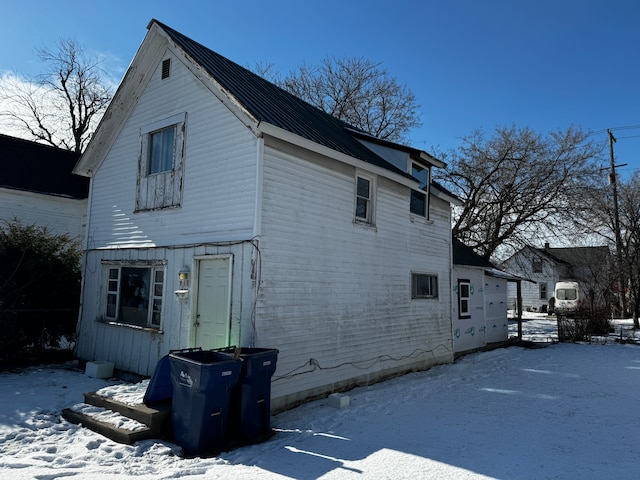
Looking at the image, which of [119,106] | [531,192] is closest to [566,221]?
[531,192]

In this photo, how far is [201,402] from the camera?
522 cm

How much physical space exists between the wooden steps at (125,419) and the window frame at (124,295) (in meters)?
2.50

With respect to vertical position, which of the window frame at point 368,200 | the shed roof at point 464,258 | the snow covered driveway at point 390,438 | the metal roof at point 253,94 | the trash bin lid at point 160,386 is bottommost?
the snow covered driveway at point 390,438

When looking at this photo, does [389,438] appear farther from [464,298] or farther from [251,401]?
[464,298]

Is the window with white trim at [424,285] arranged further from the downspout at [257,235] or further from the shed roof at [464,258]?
the downspout at [257,235]

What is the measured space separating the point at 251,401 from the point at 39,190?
14675 mm

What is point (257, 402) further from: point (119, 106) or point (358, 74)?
point (358, 74)

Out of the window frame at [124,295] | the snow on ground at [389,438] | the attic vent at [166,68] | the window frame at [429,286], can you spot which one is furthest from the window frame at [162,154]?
the window frame at [429,286]

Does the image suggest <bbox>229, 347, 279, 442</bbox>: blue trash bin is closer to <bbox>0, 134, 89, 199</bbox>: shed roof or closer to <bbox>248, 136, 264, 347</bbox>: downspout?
<bbox>248, 136, 264, 347</bbox>: downspout

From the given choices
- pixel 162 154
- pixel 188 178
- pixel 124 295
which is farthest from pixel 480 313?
pixel 162 154

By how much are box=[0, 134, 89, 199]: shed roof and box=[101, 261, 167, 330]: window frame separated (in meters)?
8.57

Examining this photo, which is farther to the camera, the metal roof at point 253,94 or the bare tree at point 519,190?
the bare tree at point 519,190

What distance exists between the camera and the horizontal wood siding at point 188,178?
7.70 meters

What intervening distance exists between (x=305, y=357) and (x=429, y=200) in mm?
6228
